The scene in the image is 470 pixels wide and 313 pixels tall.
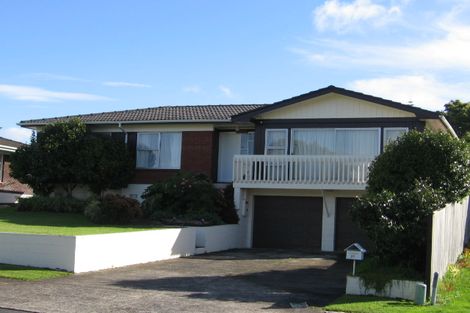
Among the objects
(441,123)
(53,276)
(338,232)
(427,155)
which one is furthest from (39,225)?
(441,123)

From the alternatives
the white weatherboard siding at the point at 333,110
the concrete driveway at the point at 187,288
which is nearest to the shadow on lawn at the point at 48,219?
the concrete driveway at the point at 187,288

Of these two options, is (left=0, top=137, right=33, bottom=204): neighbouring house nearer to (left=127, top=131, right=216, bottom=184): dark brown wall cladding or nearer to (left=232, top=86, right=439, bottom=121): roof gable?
(left=127, top=131, right=216, bottom=184): dark brown wall cladding

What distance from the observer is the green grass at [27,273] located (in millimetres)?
13273

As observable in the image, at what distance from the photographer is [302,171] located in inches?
883

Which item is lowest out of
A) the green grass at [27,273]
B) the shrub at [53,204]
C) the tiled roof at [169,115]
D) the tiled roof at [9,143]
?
the green grass at [27,273]

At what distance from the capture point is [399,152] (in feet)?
50.5

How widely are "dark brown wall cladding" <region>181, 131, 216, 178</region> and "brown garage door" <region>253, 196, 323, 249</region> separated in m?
2.83

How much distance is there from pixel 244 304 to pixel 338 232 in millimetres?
12022

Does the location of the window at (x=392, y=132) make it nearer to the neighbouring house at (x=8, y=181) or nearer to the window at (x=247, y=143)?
the window at (x=247, y=143)

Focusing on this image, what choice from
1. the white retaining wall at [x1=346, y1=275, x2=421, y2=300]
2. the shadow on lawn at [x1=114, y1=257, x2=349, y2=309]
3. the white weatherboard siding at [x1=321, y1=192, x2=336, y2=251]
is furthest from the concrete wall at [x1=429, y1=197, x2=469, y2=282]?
the white weatherboard siding at [x1=321, y1=192, x2=336, y2=251]

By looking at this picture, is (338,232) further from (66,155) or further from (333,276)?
(66,155)

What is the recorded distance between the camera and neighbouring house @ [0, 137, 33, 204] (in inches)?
1232

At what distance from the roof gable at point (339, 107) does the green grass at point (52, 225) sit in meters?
6.77

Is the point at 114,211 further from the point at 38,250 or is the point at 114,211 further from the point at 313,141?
the point at 313,141
